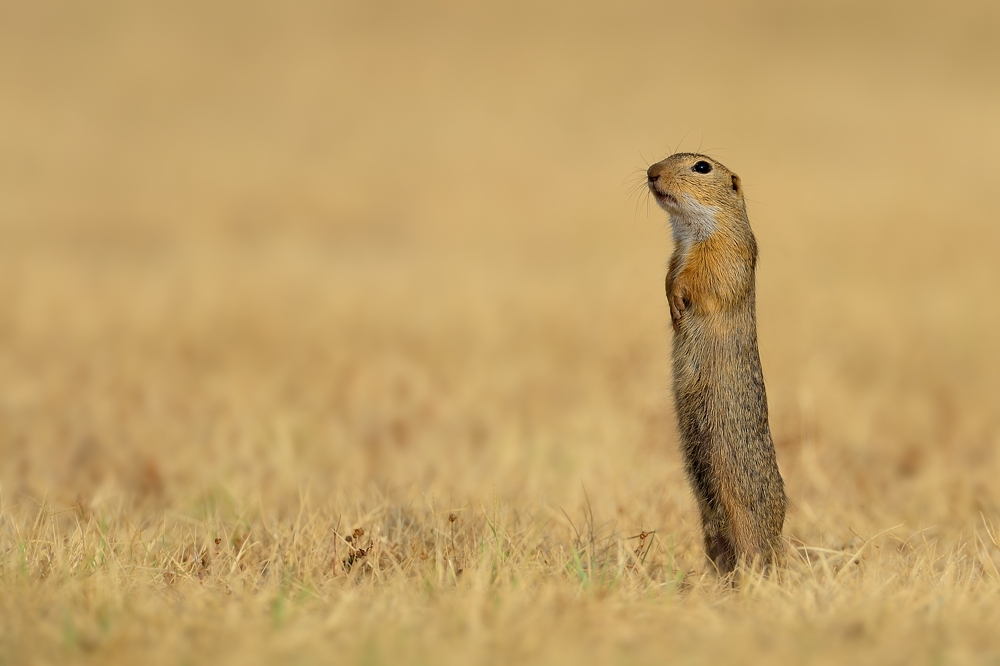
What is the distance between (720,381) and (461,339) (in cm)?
560

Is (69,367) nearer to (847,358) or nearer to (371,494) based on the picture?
(371,494)

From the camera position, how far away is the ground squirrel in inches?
158

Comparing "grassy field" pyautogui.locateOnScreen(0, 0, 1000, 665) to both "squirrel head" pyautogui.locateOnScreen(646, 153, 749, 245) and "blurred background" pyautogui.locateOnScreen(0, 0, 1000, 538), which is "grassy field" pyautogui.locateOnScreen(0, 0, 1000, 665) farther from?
"squirrel head" pyautogui.locateOnScreen(646, 153, 749, 245)

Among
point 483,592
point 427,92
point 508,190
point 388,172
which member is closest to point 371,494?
point 483,592

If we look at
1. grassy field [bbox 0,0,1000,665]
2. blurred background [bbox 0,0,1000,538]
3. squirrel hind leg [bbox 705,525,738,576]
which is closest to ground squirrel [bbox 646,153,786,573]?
squirrel hind leg [bbox 705,525,738,576]

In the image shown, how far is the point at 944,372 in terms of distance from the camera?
9117 mm

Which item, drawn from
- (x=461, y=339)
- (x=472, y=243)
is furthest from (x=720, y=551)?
(x=472, y=243)

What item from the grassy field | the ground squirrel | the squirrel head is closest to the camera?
the grassy field

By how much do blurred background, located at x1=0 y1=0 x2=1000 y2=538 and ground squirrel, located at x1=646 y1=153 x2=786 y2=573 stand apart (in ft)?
2.26

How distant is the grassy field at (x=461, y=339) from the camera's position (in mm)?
3232

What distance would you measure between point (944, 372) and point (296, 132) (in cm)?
1415

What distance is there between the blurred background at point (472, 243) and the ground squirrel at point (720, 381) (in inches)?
27.1

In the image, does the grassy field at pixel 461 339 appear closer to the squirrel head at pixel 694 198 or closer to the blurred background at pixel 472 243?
the blurred background at pixel 472 243

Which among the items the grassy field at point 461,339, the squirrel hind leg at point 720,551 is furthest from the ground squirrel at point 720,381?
the grassy field at point 461,339
